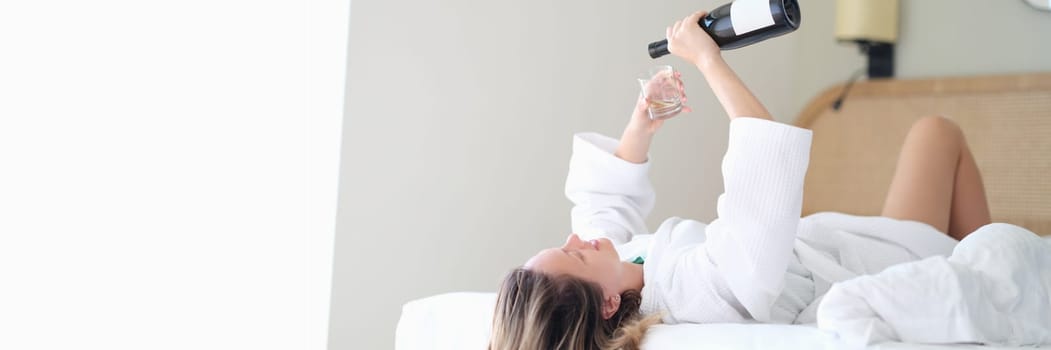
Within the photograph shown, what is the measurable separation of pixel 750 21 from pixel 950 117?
134cm

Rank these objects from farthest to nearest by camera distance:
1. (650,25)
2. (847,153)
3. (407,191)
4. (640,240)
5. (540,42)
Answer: (847,153), (650,25), (540,42), (407,191), (640,240)

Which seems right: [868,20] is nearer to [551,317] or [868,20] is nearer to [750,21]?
[750,21]

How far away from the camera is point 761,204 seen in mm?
1226

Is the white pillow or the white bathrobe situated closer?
the white bathrobe

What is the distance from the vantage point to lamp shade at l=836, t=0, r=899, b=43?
245 centimetres

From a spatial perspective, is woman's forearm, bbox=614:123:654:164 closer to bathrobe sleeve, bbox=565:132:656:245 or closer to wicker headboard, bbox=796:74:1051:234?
bathrobe sleeve, bbox=565:132:656:245

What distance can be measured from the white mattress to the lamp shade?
1430 millimetres

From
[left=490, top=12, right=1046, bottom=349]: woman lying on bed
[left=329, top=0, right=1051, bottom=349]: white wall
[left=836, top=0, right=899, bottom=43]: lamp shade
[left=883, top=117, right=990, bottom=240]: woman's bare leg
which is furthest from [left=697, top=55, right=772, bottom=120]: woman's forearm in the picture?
[left=836, top=0, right=899, bottom=43]: lamp shade

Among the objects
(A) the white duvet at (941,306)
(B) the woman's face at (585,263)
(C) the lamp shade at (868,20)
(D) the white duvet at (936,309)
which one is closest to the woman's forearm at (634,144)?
(B) the woman's face at (585,263)

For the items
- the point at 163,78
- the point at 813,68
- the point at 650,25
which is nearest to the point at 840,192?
the point at 813,68

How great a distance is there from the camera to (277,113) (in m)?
1.83

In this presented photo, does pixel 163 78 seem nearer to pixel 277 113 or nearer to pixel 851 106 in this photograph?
pixel 277 113

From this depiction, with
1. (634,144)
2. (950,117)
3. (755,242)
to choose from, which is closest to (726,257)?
(755,242)

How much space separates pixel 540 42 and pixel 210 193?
72 centimetres
